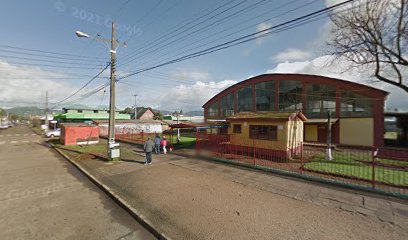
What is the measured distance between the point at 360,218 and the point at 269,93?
74.3 ft

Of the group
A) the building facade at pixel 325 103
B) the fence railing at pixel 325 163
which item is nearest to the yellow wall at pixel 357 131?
the building facade at pixel 325 103

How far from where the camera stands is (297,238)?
12.9 feet

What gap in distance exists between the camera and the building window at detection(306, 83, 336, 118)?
828 inches

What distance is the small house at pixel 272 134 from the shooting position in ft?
38.4

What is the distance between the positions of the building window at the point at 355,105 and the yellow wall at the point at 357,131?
591mm

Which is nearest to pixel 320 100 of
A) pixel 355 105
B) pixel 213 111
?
pixel 355 105

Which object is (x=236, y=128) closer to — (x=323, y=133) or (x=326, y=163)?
(x=326, y=163)

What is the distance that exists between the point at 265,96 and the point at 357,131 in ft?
35.7

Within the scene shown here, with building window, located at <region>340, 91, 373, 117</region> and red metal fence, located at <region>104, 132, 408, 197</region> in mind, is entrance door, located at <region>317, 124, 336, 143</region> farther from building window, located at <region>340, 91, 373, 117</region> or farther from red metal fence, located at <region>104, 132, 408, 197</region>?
red metal fence, located at <region>104, 132, 408, 197</region>

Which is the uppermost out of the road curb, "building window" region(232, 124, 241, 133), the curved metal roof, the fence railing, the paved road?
the curved metal roof

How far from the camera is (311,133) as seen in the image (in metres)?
22.3

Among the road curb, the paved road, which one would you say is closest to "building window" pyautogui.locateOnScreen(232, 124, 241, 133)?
the road curb

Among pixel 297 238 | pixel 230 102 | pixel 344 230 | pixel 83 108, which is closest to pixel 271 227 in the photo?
pixel 297 238

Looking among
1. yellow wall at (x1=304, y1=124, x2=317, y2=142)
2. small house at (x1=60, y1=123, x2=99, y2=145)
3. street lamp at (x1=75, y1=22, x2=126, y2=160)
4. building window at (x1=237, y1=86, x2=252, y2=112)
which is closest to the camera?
street lamp at (x1=75, y1=22, x2=126, y2=160)
